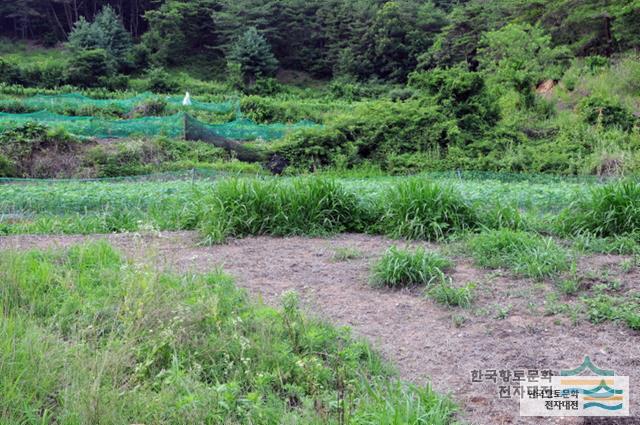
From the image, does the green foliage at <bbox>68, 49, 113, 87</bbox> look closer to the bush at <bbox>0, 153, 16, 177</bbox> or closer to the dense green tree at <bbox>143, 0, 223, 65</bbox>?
the dense green tree at <bbox>143, 0, 223, 65</bbox>

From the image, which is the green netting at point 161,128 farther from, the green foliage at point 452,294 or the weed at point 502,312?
the weed at point 502,312

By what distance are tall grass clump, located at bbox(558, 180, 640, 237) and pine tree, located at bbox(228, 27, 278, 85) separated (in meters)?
35.5

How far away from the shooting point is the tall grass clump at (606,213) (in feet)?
17.7

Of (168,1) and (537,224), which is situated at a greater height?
(168,1)

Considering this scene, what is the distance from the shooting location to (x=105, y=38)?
3844 cm

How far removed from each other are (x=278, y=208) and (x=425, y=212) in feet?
4.62

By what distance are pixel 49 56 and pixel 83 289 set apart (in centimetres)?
4310

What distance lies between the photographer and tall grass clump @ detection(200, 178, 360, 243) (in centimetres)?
591

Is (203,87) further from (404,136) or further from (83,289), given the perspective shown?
(83,289)

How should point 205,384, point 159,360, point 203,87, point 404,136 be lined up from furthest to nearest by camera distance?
point 203,87 < point 404,136 < point 159,360 < point 205,384

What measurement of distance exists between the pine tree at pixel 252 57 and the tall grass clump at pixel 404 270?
36.4 m

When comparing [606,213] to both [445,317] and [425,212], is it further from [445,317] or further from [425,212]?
[445,317]

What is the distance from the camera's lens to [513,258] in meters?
4.79

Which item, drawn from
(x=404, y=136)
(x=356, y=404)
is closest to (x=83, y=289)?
(x=356, y=404)
